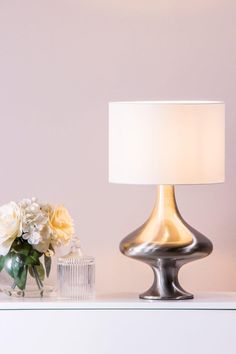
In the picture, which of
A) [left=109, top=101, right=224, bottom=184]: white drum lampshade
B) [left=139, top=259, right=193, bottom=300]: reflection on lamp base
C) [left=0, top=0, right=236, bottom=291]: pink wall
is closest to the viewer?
[left=109, top=101, right=224, bottom=184]: white drum lampshade

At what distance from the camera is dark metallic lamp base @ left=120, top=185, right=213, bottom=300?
2.72 m

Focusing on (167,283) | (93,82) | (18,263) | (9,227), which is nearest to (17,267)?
(18,263)

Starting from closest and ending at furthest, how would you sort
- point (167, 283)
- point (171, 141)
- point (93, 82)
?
1. point (171, 141)
2. point (167, 283)
3. point (93, 82)

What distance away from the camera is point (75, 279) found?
2.78 m

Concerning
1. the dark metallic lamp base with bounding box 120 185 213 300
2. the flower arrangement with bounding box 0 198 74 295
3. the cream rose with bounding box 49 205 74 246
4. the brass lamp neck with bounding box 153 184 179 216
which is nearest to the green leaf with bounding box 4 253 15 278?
the flower arrangement with bounding box 0 198 74 295

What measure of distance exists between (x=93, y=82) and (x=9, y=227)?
0.60 meters

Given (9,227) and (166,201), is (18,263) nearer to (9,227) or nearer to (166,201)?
(9,227)

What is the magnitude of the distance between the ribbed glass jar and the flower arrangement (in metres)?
0.05

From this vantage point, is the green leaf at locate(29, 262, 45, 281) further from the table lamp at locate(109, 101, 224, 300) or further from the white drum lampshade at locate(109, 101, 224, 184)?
the white drum lampshade at locate(109, 101, 224, 184)

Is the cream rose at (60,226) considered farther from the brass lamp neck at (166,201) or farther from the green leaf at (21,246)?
the brass lamp neck at (166,201)

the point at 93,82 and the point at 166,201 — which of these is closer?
the point at 166,201

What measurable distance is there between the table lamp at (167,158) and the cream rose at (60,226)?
182mm
